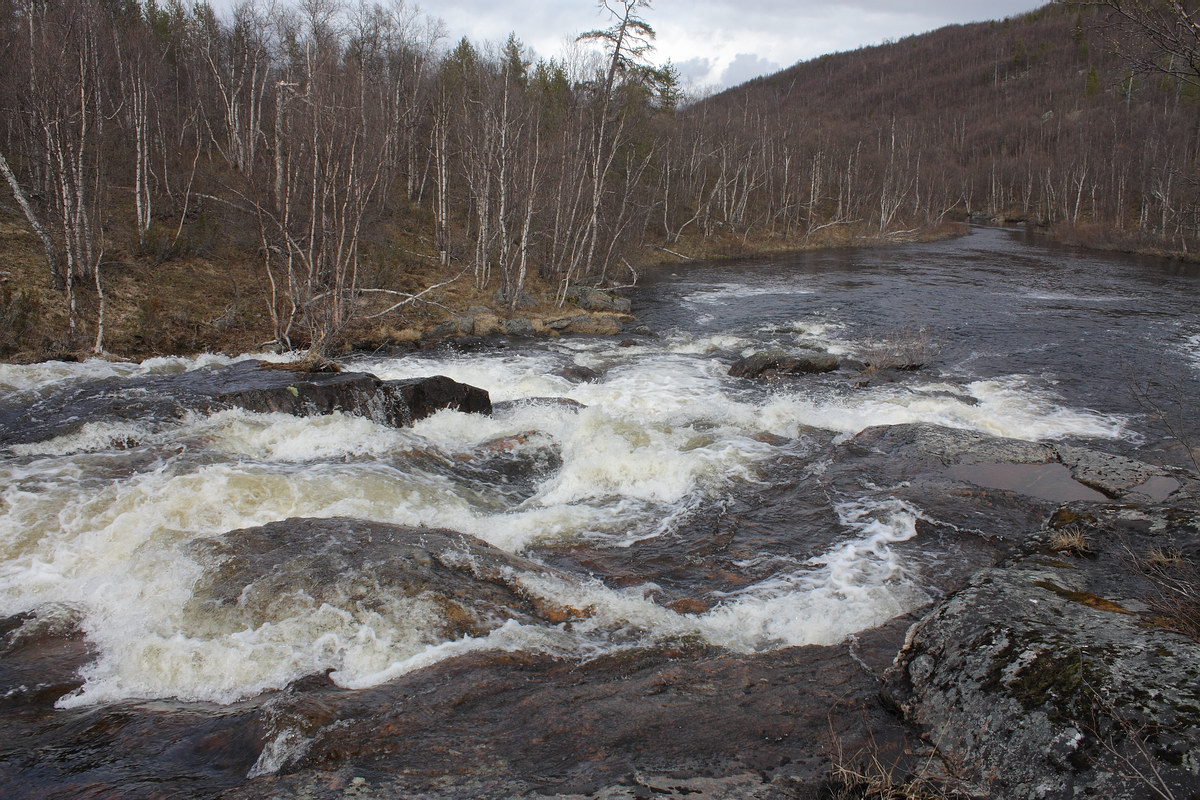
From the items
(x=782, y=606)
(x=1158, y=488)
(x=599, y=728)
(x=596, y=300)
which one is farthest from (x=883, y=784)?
(x=596, y=300)

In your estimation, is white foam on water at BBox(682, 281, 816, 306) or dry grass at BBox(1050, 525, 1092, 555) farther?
white foam on water at BBox(682, 281, 816, 306)

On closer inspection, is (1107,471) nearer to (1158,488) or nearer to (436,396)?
(1158,488)

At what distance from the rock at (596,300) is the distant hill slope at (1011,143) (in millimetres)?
19468

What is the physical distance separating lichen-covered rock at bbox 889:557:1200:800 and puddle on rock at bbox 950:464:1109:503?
4.50m

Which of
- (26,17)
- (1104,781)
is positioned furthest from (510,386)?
(26,17)

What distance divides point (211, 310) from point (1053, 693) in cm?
2076

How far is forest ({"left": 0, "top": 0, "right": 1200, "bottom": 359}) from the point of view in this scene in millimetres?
15094

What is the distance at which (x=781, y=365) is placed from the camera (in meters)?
16.4

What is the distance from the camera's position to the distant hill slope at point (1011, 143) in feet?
174

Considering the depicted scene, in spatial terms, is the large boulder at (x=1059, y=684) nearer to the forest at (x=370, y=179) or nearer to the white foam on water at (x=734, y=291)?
the forest at (x=370, y=179)

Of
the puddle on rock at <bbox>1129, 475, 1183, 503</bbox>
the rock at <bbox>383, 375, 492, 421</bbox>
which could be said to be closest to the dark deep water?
the puddle on rock at <bbox>1129, 475, 1183, 503</bbox>

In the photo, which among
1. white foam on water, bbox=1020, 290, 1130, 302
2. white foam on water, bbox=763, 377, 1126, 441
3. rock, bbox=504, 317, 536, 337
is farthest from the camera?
white foam on water, bbox=1020, 290, 1130, 302

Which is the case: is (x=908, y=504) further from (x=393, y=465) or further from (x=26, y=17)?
Answer: (x=26, y=17)

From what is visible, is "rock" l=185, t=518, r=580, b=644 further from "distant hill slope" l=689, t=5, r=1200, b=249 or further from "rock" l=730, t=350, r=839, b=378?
"rock" l=730, t=350, r=839, b=378
